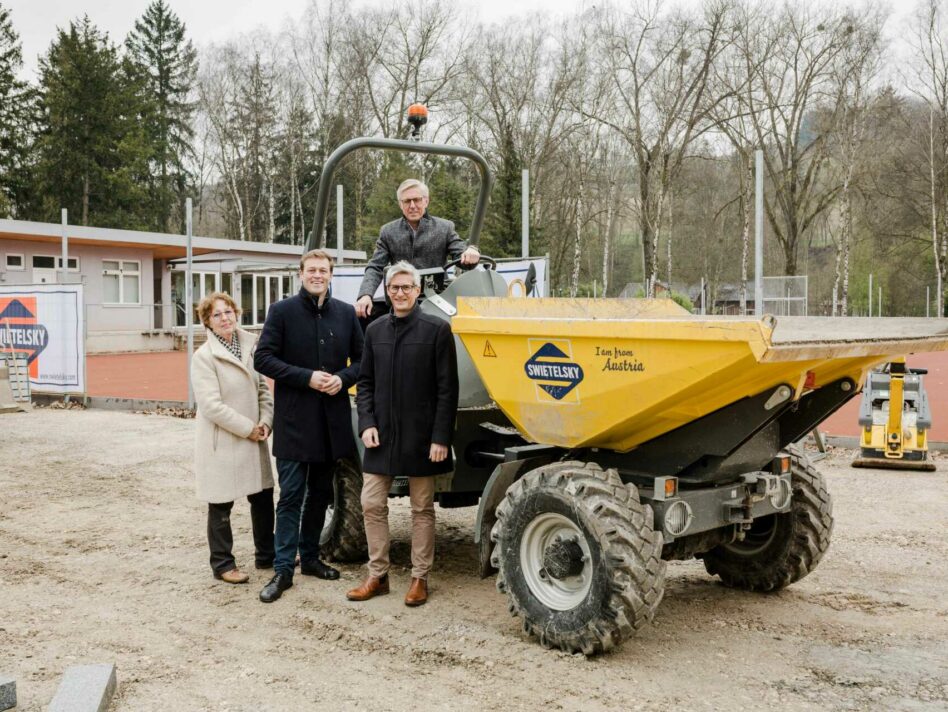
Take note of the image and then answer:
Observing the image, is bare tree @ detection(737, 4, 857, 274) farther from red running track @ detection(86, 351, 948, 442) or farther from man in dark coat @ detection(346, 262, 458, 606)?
man in dark coat @ detection(346, 262, 458, 606)

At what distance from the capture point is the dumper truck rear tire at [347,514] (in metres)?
5.39

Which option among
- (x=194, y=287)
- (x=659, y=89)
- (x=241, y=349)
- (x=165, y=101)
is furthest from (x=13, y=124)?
(x=241, y=349)

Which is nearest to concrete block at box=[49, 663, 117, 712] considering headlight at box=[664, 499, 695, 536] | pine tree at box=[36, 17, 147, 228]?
headlight at box=[664, 499, 695, 536]

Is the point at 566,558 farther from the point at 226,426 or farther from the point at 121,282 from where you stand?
the point at 121,282

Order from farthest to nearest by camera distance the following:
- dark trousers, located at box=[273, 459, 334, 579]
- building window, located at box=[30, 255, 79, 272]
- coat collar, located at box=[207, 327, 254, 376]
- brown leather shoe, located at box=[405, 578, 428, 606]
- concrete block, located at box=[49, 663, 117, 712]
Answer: building window, located at box=[30, 255, 79, 272], coat collar, located at box=[207, 327, 254, 376], dark trousers, located at box=[273, 459, 334, 579], brown leather shoe, located at box=[405, 578, 428, 606], concrete block, located at box=[49, 663, 117, 712]

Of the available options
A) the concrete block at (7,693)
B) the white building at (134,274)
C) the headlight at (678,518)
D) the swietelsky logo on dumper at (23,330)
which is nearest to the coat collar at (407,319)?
the headlight at (678,518)

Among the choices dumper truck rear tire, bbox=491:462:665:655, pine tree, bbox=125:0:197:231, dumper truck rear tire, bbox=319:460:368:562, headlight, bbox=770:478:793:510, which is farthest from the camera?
pine tree, bbox=125:0:197:231

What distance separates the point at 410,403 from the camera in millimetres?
4645

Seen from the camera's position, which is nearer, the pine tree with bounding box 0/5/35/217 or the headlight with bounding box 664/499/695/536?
the headlight with bounding box 664/499/695/536

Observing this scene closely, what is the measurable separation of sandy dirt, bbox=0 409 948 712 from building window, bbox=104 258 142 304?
933 inches

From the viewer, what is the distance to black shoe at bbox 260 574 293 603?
4.82 m

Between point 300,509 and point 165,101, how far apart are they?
47841mm

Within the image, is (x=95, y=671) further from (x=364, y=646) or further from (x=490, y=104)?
(x=490, y=104)

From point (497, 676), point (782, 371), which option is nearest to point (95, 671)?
point (497, 676)
